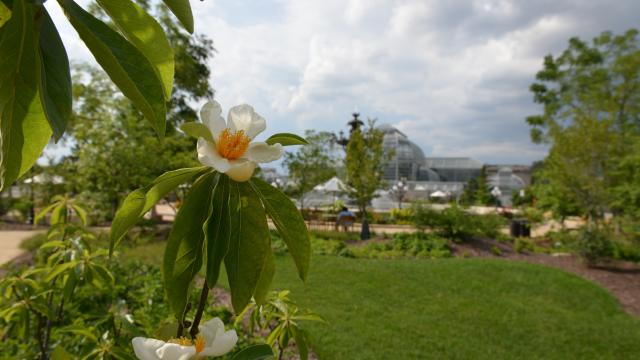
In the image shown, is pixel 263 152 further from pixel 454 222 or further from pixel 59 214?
pixel 454 222

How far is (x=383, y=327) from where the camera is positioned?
17.3 ft

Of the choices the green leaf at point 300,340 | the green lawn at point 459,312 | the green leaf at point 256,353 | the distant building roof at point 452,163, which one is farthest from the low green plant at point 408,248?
the distant building roof at point 452,163

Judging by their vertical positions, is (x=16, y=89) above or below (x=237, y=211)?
above

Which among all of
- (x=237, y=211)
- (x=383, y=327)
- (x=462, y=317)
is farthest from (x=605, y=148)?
(x=237, y=211)

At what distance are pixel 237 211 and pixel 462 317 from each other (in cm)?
592

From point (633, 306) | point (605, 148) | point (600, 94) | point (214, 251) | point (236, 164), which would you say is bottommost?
point (633, 306)

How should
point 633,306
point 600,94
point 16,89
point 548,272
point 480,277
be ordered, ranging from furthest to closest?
point 600,94 < point 548,272 < point 480,277 < point 633,306 < point 16,89

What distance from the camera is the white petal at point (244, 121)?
67 centimetres

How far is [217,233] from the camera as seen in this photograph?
0.61 metres

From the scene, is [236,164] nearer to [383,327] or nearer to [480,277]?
[383,327]

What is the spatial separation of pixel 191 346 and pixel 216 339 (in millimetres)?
50

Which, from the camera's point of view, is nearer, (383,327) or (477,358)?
(477,358)

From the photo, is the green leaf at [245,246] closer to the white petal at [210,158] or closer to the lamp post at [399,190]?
the white petal at [210,158]

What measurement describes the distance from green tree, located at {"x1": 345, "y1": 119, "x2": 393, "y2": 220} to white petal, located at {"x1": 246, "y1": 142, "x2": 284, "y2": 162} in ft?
48.2
